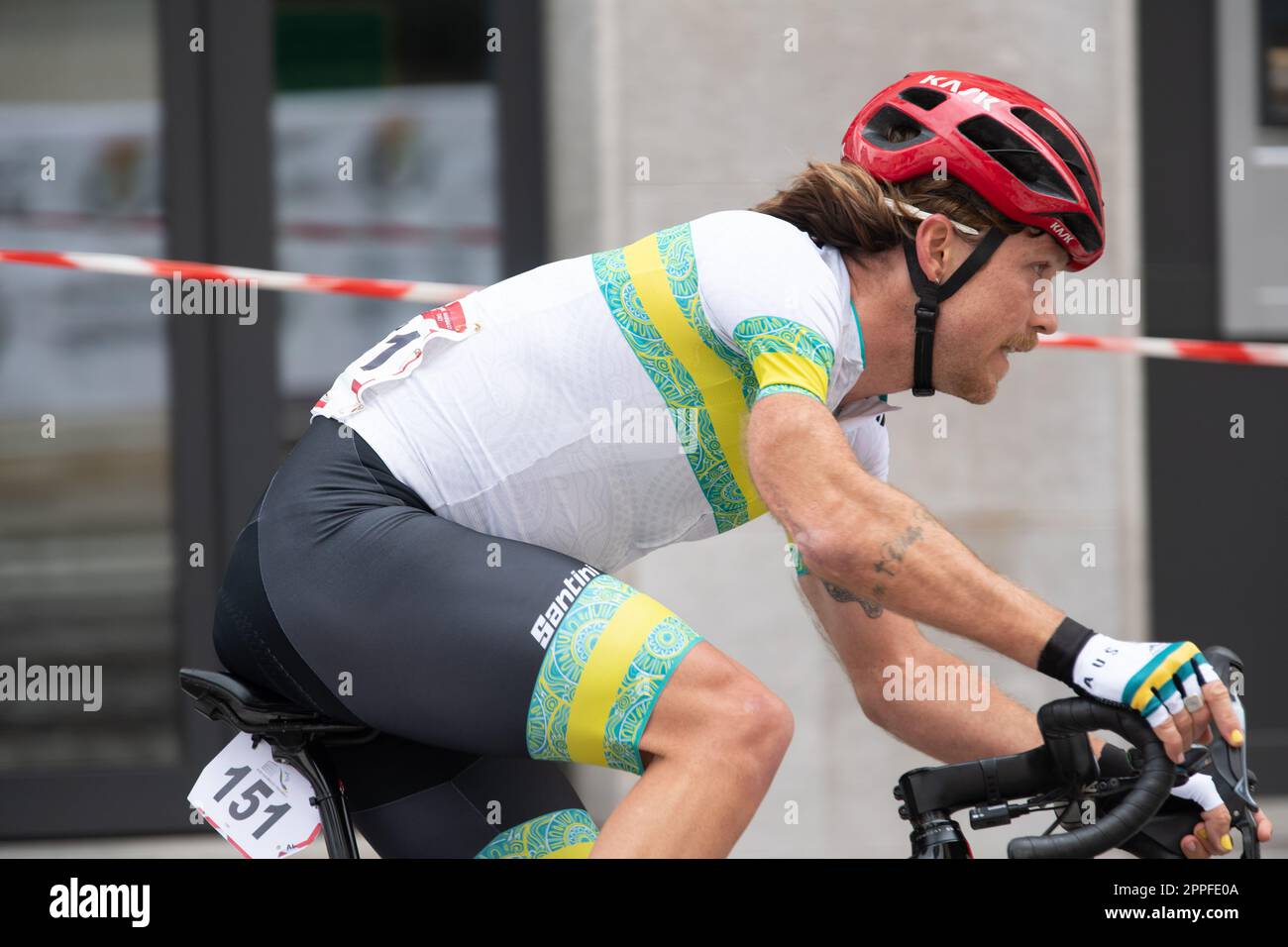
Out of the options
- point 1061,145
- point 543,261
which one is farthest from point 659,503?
point 543,261

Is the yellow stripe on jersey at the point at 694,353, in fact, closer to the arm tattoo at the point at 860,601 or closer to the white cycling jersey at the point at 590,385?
the white cycling jersey at the point at 590,385

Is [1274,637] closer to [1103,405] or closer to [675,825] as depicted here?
[1103,405]

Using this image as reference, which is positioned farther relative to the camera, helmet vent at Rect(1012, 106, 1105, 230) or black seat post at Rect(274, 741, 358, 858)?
helmet vent at Rect(1012, 106, 1105, 230)

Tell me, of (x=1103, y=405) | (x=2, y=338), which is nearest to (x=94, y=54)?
(x=2, y=338)

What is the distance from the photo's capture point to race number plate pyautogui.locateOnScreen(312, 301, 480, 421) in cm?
229

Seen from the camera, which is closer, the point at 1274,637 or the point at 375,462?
the point at 375,462

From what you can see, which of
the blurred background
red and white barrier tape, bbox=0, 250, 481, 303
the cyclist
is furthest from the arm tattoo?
red and white barrier tape, bbox=0, 250, 481, 303

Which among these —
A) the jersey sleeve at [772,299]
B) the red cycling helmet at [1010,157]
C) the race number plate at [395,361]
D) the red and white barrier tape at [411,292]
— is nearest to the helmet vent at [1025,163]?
the red cycling helmet at [1010,157]

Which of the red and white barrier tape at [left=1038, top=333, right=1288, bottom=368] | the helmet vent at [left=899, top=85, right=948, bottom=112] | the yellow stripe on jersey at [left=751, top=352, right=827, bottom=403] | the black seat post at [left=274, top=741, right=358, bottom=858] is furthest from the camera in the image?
the red and white barrier tape at [left=1038, top=333, right=1288, bottom=368]

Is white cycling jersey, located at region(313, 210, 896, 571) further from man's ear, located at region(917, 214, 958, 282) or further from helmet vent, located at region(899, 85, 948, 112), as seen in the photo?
helmet vent, located at region(899, 85, 948, 112)

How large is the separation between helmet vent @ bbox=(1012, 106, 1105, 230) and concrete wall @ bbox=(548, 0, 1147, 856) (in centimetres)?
257

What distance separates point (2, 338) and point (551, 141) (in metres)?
2.19

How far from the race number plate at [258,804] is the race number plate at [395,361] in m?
0.52

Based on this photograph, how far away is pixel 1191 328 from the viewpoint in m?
5.36
